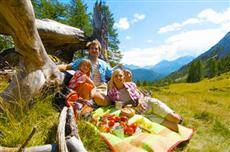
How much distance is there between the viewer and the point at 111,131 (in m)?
6.75

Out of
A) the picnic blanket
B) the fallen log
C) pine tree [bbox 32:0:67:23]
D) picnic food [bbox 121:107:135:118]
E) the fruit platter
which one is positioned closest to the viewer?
the fallen log

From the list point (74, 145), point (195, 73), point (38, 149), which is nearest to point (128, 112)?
point (74, 145)

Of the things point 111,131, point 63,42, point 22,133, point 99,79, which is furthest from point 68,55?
point 22,133

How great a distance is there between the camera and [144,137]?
6.46 meters

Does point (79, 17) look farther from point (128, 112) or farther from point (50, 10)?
point (128, 112)

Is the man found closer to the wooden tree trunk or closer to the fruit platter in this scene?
the wooden tree trunk

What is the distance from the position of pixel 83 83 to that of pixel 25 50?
170 cm

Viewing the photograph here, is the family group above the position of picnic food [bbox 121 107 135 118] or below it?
above

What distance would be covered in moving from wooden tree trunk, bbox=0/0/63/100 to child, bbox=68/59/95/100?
25.1 inches

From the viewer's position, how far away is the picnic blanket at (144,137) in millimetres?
6129

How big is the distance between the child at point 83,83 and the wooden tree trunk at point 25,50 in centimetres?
64

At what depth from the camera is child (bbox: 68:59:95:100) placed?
8211 millimetres

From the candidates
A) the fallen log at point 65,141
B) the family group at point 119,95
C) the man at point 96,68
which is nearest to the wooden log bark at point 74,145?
the fallen log at point 65,141

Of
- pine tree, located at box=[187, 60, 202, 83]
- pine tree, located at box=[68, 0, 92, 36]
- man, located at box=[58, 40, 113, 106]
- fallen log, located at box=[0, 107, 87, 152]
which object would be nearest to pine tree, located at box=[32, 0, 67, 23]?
pine tree, located at box=[68, 0, 92, 36]
